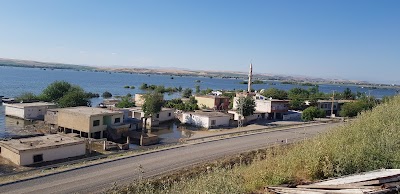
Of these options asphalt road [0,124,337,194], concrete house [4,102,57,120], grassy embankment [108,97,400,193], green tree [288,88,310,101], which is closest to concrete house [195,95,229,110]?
green tree [288,88,310,101]

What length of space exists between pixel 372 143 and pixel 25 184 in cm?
1395

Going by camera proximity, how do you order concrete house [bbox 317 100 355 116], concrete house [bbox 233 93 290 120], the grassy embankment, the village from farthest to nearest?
concrete house [bbox 317 100 355 116], concrete house [bbox 233 93 290 120], the village, the grassy embankment

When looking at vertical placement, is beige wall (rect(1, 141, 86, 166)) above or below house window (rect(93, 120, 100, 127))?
below

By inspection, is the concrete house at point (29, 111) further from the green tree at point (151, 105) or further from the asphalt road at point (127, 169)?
the asphalt road at point (127, 169)

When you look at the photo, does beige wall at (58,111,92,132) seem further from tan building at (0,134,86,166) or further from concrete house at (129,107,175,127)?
concrete house at (129,107,175,127)

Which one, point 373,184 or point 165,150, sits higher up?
point 373,184

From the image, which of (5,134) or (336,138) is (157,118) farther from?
(336,138)

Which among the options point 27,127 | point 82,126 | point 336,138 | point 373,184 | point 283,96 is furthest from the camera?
point 283,96

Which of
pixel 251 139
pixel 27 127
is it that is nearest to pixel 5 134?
pixel 27 127

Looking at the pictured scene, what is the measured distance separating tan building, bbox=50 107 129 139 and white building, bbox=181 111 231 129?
9.52 m

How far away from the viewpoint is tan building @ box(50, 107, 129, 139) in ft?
102

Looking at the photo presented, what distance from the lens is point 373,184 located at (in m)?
6.21

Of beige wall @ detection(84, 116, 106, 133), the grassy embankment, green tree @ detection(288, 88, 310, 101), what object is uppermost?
the grassy embankment

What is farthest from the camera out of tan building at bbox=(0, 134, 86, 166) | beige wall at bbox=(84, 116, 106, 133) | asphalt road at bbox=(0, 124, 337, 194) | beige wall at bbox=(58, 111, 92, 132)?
beige wall at bbox=(58, 111, 92, 132)
